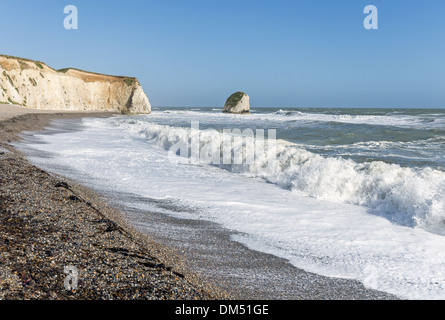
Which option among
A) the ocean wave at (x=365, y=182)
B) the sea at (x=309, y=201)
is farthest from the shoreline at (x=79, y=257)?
the ocean wave at (x=365, y=182)

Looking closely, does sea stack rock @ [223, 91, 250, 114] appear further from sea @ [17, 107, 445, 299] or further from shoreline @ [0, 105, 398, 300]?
shoreline @ [0, 105, 398, 300]

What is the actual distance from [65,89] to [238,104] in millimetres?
38279

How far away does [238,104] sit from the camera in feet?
268

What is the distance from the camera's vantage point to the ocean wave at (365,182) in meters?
5.95

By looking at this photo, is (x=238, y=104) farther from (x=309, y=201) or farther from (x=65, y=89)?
(x=309, y=201)

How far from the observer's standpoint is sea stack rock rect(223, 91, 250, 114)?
268ft

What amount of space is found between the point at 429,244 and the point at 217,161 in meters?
8.19

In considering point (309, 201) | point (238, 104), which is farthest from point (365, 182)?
point (238, 104)

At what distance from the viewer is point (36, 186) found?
5.59 metres

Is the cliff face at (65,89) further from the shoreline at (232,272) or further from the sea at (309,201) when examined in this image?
the shoreline at (232,272)

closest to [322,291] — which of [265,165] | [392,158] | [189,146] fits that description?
[265,165]

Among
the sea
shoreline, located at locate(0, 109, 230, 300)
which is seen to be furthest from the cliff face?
shoreline, located at locate(0, 109, 230, 300)
